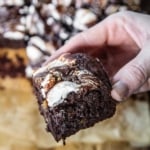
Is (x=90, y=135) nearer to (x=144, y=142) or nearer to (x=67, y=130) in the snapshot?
(x=144, y=142)

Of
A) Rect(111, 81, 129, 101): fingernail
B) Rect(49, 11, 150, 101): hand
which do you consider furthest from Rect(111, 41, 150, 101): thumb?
Rect(49, 11, 150, 101): hand

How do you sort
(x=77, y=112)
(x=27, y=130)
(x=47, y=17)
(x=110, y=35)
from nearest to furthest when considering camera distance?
(x=77, y=112), (x=110, y=35), (x=27, y=130), (x=47, y=17)

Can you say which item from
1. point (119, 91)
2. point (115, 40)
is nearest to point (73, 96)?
point (119, 91)

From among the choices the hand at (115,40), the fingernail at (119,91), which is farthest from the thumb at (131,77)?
the hand at (115,40)

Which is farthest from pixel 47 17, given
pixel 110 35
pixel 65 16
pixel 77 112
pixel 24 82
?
pixel 77 112

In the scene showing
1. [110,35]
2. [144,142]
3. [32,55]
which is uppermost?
[110,35]

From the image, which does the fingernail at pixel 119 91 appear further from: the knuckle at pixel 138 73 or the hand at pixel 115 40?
the hand at pixel 115 40

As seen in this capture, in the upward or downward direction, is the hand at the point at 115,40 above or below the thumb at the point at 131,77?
below
